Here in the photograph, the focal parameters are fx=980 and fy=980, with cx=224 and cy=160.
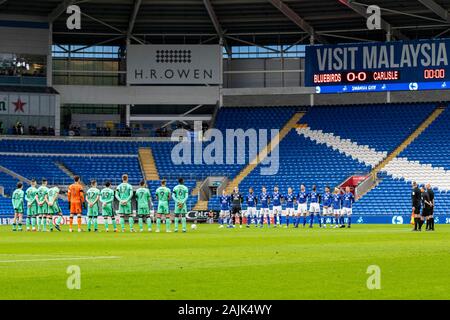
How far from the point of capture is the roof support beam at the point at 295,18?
6688cm

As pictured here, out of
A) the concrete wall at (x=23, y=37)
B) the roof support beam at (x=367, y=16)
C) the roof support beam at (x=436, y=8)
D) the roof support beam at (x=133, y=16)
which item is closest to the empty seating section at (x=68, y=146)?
the concrete wall at (x=23, y=37)

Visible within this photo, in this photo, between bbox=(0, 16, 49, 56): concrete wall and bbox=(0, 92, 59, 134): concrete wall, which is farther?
bbox=(0, 92, 59, 134): concrete wall

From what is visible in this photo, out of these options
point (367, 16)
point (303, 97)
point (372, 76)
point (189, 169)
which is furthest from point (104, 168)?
point (367, 16)

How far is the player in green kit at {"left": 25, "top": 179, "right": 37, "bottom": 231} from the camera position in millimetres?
45188

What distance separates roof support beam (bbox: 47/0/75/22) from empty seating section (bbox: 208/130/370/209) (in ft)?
55.0

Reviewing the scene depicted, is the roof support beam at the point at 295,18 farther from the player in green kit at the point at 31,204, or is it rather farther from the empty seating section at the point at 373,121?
the player in green kit at the point at 31,204

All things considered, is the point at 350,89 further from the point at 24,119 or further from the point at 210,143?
the point at 24,119

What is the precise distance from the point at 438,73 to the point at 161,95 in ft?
68.8

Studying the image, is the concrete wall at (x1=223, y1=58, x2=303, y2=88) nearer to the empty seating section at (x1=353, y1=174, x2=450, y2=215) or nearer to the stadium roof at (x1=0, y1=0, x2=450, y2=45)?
the stadium roof at (x1=0, y1=0, x2=450, y2=45)

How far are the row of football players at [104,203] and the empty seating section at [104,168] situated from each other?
2044cm

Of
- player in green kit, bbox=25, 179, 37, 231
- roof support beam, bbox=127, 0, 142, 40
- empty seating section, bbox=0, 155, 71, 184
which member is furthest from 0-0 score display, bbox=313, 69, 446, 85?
player in green kit, bbox=25, 179, 37, 231

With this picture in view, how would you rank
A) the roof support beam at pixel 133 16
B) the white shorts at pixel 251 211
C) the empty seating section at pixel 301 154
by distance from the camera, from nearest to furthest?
the white shorts at pixel 251 211 < the roof support beam at pixel 133 16 < the empty seating section at pixel 301 154

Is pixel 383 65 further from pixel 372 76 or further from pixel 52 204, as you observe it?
pixel 52 204

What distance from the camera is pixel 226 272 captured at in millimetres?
18094
